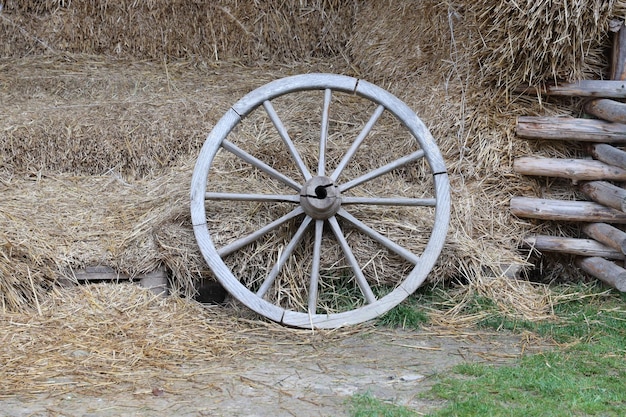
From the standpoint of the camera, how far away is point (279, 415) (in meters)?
3.46

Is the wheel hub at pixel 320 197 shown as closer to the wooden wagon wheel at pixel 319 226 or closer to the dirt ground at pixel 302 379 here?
the wooden wagon wheel at pixel 319 226

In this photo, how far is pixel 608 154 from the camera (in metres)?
5.19

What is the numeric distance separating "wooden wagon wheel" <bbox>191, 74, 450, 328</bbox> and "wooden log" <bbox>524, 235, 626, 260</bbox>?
31.3 inches

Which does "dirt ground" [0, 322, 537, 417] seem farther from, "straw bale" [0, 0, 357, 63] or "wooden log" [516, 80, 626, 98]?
"straw bale" [0, 0, 357, 63]

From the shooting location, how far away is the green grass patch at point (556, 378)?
3.54m

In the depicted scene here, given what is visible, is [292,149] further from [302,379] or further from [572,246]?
[572,246]

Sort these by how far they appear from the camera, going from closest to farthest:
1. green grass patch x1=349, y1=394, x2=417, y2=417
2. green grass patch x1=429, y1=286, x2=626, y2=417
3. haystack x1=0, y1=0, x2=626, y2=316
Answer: green grass patch x1=349, y1=394, x2=417, y2=417 < green grass patch x1=429, y1=286, x2=626, y2=417 < haystack x1=0, y1=0, x2=626, y2=316

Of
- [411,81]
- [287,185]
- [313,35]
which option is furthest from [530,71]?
[313,35]

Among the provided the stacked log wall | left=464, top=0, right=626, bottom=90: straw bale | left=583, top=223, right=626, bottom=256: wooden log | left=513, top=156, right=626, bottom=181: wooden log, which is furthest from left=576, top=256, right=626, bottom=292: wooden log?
left=464, top=0, right=626, bottom=90: straw bale

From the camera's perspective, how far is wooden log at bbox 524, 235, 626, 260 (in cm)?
527

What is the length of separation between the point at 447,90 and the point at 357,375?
2.29m

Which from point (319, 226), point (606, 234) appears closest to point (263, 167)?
point (319, 226)

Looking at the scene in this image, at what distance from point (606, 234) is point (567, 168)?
0.46 meters

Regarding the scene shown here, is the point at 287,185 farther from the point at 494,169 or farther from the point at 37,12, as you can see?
the point at 37,12
